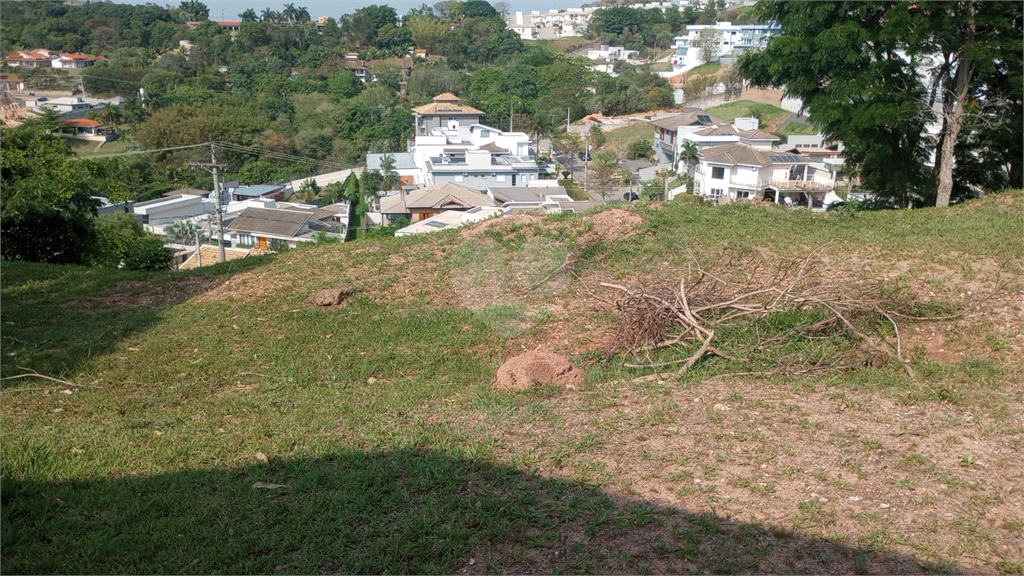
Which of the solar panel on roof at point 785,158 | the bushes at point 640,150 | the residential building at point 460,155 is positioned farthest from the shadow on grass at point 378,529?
the bushes at point 640,150

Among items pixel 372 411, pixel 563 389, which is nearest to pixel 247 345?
pixel 372 411

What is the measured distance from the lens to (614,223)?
836 centimetres

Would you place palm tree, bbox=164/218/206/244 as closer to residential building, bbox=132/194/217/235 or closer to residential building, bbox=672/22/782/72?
residential building, bbox=132/194/217/235

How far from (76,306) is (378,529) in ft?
18.0

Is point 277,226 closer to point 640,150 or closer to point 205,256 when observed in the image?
point 205,256

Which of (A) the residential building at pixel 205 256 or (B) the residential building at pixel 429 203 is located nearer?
(A) the residential building at pixel 205 256

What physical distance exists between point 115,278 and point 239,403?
437cm

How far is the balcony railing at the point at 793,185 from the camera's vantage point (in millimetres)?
28031

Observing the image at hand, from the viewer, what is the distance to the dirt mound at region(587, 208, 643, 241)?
8.12 m

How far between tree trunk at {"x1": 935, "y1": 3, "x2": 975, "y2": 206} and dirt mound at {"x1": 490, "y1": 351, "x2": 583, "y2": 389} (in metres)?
7.58

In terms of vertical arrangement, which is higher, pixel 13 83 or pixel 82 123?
pixel 13 83

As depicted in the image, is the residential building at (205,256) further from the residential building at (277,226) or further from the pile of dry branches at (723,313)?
the pile of dry branches at (723,313)

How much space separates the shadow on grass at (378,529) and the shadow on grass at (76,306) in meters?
2.31

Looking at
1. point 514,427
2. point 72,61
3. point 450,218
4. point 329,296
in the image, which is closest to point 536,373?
point 514,427
